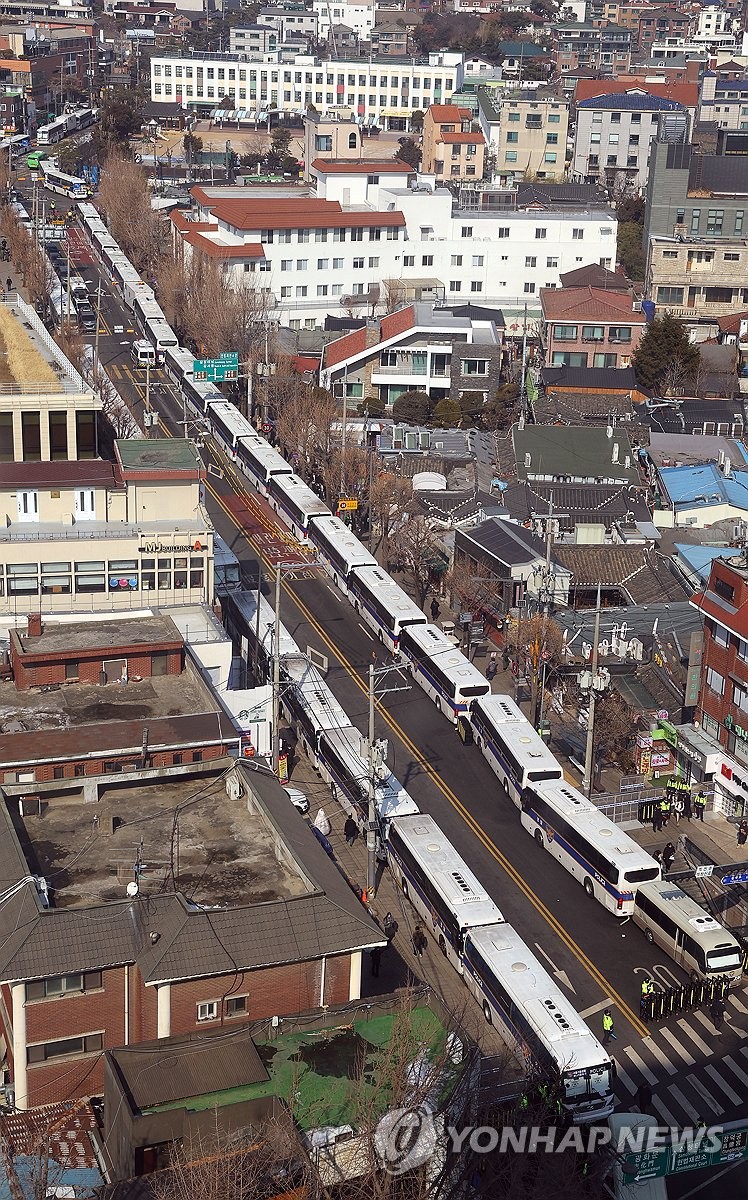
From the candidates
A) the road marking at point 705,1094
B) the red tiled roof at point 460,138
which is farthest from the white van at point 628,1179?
the red tiled roof at point 460,138

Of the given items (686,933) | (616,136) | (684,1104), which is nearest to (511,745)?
(686,933)

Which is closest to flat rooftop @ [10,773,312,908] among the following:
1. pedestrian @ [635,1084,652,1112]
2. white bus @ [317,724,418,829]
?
white bus @ [317,724,418,829]

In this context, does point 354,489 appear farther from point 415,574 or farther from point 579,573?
point 579,573

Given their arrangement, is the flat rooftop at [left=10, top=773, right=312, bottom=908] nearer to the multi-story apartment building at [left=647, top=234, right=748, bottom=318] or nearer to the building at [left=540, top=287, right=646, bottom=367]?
the building at [left=540, top=287, right=646, bottom=367]

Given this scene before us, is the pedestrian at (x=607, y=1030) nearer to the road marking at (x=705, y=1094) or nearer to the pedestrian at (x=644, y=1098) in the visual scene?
the road marking at (x=705, y=1094)

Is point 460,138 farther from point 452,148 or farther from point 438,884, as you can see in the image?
point 438,884

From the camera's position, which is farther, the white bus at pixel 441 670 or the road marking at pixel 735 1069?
the white bus at pixel 441 670

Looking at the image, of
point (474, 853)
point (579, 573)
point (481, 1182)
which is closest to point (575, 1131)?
point (481, 1182)
